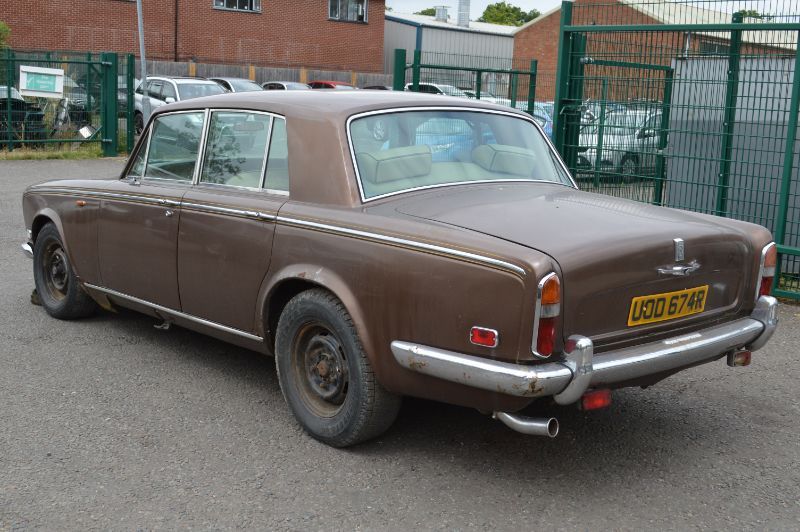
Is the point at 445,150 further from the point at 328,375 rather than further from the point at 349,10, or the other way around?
the point at 349,10

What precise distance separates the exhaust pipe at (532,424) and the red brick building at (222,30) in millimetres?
32531

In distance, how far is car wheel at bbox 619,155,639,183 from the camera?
8.92 meters

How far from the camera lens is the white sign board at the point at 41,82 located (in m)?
17.7

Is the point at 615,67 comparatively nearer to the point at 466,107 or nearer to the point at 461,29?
the point at 466,107

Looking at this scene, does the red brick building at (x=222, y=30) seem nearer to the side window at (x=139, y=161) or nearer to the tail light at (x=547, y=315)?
the side window at (x=139, y=161)

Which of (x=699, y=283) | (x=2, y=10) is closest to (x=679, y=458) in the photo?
(x=699, y=283)

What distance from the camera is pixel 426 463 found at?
4176mm

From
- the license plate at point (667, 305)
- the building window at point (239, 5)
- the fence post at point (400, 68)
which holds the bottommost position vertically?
the license plate at point (667, 305)

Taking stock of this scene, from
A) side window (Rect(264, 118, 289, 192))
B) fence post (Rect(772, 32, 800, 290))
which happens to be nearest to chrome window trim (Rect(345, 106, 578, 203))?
side window (Rect(264, 118, 289, 192))

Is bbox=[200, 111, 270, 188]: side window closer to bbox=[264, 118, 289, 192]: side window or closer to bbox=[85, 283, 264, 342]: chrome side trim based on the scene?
bbox=[264, 118, 289, 192]: side window

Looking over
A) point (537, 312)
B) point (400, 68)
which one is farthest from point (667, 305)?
point (400, 68)

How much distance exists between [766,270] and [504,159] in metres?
1.41

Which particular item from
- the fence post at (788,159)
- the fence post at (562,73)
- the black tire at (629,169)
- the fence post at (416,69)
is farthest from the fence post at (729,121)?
the fence post at (416,69)

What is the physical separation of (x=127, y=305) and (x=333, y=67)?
3484cm
